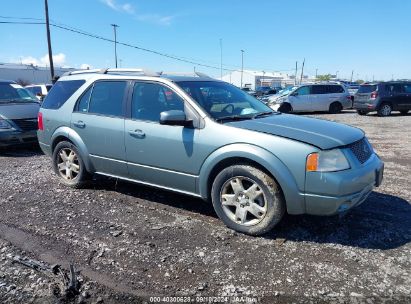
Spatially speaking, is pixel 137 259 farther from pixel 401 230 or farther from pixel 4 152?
pixel 4 152

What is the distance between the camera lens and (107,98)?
525 cm

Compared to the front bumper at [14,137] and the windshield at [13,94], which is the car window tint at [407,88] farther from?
the front bumper at [14,137]

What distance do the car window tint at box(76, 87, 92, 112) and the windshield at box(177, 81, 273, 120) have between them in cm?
161

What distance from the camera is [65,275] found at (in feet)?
10.5

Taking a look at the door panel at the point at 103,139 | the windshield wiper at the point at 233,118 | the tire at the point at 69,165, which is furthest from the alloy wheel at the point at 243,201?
the tire at the point at 69,165

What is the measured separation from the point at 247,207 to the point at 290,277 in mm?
976

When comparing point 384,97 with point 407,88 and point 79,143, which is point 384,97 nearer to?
point 407,88

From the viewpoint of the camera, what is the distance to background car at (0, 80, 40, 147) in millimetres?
8562

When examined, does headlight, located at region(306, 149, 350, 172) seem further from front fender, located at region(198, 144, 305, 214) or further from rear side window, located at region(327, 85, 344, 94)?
rear side window, located at region(327, 85, 344, 94)

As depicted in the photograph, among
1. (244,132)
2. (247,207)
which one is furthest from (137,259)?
(244,132)

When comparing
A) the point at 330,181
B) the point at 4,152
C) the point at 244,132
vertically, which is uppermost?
the point at 244,132

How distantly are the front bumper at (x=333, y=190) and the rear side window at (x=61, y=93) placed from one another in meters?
3.77

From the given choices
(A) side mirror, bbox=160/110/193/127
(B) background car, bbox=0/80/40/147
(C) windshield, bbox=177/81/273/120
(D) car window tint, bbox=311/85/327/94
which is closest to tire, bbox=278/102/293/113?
(D) car window tint, bbox=311/85/327/94

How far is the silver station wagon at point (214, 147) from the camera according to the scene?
370cm
